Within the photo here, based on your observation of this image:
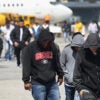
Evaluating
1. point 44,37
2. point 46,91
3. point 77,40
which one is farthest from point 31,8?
point 44,37

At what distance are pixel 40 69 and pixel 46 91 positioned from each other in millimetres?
335

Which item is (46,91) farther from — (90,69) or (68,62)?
(90,69)

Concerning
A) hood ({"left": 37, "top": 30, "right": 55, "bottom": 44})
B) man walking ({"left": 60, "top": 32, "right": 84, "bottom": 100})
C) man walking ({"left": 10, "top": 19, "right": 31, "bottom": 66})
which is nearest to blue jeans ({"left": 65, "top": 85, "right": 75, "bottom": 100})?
man walking ({"left": 60, "top": 32, "right": 84, "bottom": 100})

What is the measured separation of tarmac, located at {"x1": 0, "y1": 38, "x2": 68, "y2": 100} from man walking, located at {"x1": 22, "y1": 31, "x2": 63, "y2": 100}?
385 cm

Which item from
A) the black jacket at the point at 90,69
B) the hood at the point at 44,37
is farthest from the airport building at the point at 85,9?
the black jacket at the point at 90,69

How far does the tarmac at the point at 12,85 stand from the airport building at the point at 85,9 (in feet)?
231

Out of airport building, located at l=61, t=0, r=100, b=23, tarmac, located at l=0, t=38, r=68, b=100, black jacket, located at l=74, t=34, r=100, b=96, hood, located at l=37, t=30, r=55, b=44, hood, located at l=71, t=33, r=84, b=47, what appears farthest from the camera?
airport building, located at l=61, t=0, r=100, b=23

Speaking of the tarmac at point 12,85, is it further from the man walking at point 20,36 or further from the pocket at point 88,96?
the pocket at point 88,96

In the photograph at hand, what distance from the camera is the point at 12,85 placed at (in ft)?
47.2

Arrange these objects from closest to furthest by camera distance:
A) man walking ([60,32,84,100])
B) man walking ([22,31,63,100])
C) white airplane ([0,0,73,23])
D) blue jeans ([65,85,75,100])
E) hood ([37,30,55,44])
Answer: hood ([37,30,55,44]), man walking ([22,31,63,100]), man walking ([60,32,84,100]), blue jeans ([65,85,75,100]), white airplane ([0,0,73,23])

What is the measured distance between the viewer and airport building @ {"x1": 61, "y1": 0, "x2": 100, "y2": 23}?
9056cm

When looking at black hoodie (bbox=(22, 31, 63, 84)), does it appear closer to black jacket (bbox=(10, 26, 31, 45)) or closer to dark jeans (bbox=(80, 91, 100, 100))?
dark jeans (bbox=(80, 91, 100, 100))

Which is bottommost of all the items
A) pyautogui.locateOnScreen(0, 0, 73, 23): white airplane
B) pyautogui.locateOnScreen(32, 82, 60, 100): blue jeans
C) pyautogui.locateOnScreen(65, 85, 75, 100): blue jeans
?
pyautogui.locateOnScreen(0, 0, 73, 23): white airplane

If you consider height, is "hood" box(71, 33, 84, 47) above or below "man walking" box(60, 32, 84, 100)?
above
